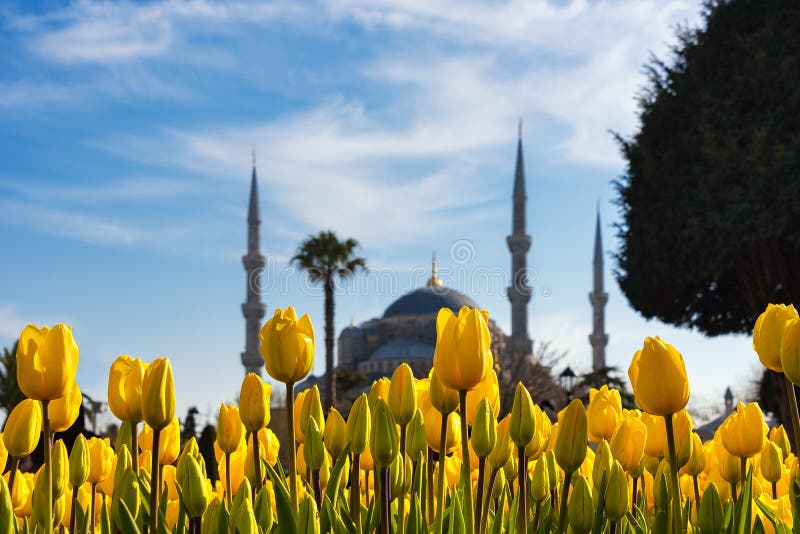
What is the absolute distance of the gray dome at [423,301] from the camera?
59031 mm

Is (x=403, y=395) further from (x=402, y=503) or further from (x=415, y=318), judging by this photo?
(x=415, y=318)

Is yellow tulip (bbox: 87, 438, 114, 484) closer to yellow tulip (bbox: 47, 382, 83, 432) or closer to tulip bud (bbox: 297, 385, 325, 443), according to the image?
yellow tulip (bbox: 47, 382, 83, 432)

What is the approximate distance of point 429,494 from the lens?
1820 mm

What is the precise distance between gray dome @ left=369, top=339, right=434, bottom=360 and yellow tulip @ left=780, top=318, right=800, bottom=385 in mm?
52775

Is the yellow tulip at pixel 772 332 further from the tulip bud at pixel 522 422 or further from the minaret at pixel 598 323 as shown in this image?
the minaret at pixel 598 323

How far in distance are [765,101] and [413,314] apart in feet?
150

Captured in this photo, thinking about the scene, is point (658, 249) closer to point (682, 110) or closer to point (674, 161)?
point (674, 161)

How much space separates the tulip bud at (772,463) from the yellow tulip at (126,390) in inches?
59.7

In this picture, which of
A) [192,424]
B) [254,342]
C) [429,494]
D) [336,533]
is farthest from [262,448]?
Answer: [254,342]

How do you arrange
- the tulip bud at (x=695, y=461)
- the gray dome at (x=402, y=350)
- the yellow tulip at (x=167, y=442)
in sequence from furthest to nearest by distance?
1. the gray dome at (x=402, y=350)
2. the tulip bud at (x=695, y=461)
3. the yellow tulip at (x=167, y=442)

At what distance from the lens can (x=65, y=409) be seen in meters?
1.78

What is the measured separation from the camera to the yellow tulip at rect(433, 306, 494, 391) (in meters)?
1.44

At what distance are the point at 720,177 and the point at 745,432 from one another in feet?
47.4

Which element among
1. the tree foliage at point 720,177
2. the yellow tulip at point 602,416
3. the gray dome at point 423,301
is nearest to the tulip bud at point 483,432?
the yellow tulip at point 602,416
